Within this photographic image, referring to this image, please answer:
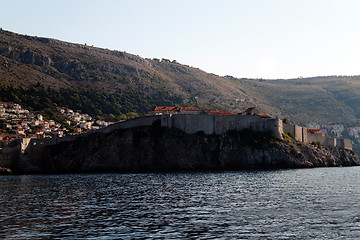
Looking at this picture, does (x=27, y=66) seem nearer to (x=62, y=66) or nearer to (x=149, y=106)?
(x=62, y=66)

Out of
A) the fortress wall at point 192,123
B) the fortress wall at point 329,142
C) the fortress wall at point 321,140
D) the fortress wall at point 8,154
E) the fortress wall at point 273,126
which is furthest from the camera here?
the fortress wall at point 329,142

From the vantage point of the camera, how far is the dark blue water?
1254 inches

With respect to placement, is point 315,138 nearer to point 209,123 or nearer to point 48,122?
point 209,123

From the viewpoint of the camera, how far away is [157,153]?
318ft

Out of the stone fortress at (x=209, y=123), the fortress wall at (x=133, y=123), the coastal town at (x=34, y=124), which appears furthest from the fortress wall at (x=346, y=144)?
the coastal town at (x=34, y=124)

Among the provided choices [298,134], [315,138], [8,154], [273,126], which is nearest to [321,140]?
[315,138]

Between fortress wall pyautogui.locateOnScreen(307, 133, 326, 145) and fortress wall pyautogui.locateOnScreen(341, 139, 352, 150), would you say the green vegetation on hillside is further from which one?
fortress wall pyautogui.locateOnScreen(341, 139, 352, 150)

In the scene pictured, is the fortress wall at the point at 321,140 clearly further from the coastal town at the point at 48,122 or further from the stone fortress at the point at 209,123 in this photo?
the stone fortress at the point at 209,123

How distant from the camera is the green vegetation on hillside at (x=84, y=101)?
14938 centimetres

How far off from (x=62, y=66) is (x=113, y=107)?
1483 inches

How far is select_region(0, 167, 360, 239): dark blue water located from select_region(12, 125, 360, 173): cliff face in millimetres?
32035

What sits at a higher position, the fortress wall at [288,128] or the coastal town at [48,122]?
the coastal town at [48,122]

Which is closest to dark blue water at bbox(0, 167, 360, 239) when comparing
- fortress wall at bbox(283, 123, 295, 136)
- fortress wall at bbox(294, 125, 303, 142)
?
fortress wall at bbox(283, 123, 295, 136)

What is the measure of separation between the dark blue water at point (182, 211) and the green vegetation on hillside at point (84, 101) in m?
91.0
